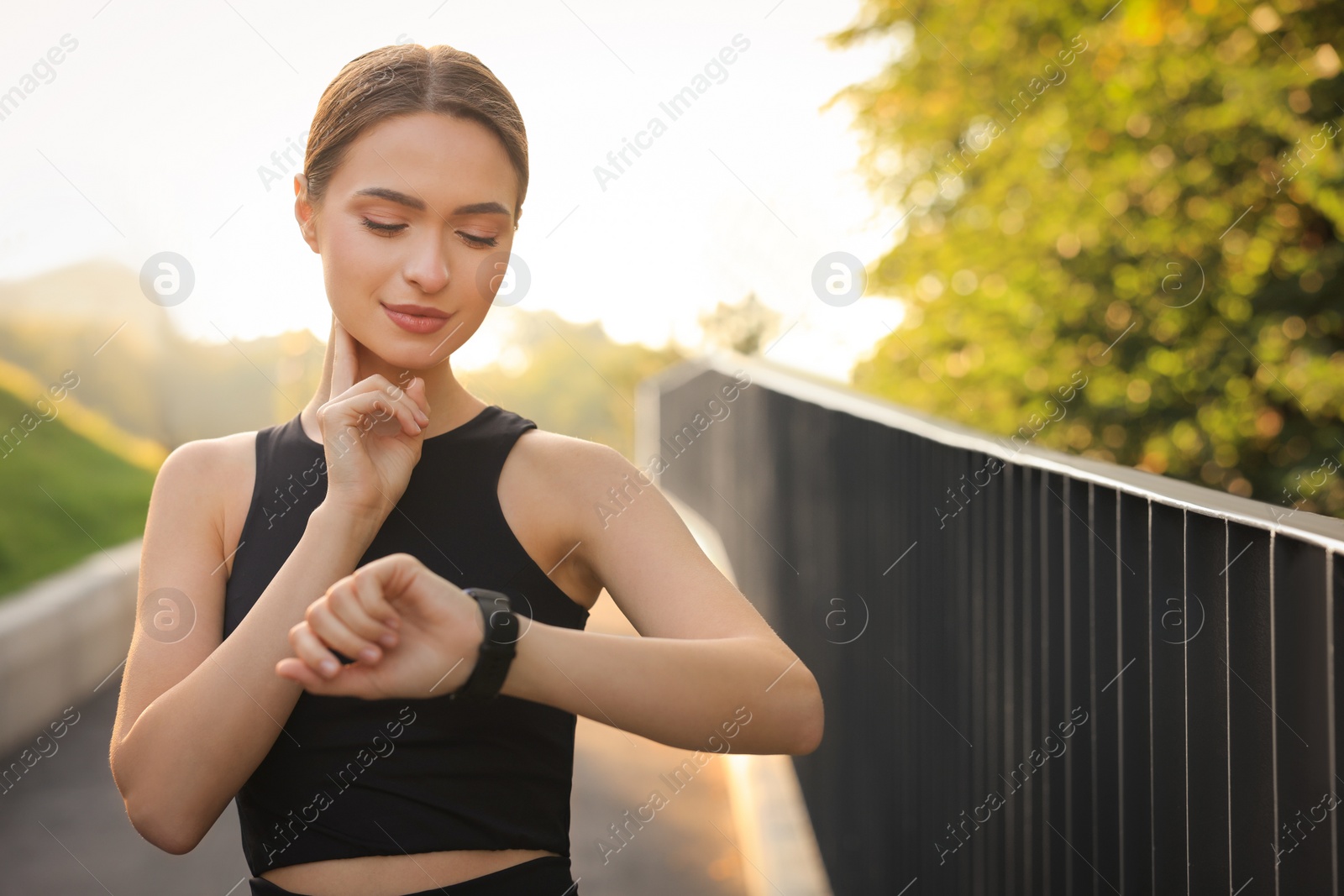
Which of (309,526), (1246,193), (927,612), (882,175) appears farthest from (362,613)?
(882,175)

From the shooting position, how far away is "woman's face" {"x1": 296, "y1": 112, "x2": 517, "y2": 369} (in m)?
1.72

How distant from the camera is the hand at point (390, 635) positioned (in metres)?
1.30

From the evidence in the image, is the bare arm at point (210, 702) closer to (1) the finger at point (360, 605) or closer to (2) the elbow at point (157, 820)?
(2) the elbow at point (157, 820)

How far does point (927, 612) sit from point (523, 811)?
1380 millimetres

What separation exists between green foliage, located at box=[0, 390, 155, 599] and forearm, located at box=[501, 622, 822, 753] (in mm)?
7091

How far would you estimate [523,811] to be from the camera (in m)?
1.72

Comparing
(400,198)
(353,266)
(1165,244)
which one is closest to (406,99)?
(400,198)

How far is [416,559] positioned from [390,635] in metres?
0.17

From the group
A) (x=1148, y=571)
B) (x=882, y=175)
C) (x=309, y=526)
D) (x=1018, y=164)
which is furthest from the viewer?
(x=882, y=175)

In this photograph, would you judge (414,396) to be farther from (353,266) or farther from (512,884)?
(512,884)

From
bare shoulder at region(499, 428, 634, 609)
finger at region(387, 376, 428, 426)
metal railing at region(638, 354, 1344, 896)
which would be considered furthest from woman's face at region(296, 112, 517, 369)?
metal railing at region(638, 354, 1344, 896)

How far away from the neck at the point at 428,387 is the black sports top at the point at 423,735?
0.09ft

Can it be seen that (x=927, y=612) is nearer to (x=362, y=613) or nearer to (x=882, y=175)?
(x=362, y=613)

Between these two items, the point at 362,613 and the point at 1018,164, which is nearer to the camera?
the point at 362,613
